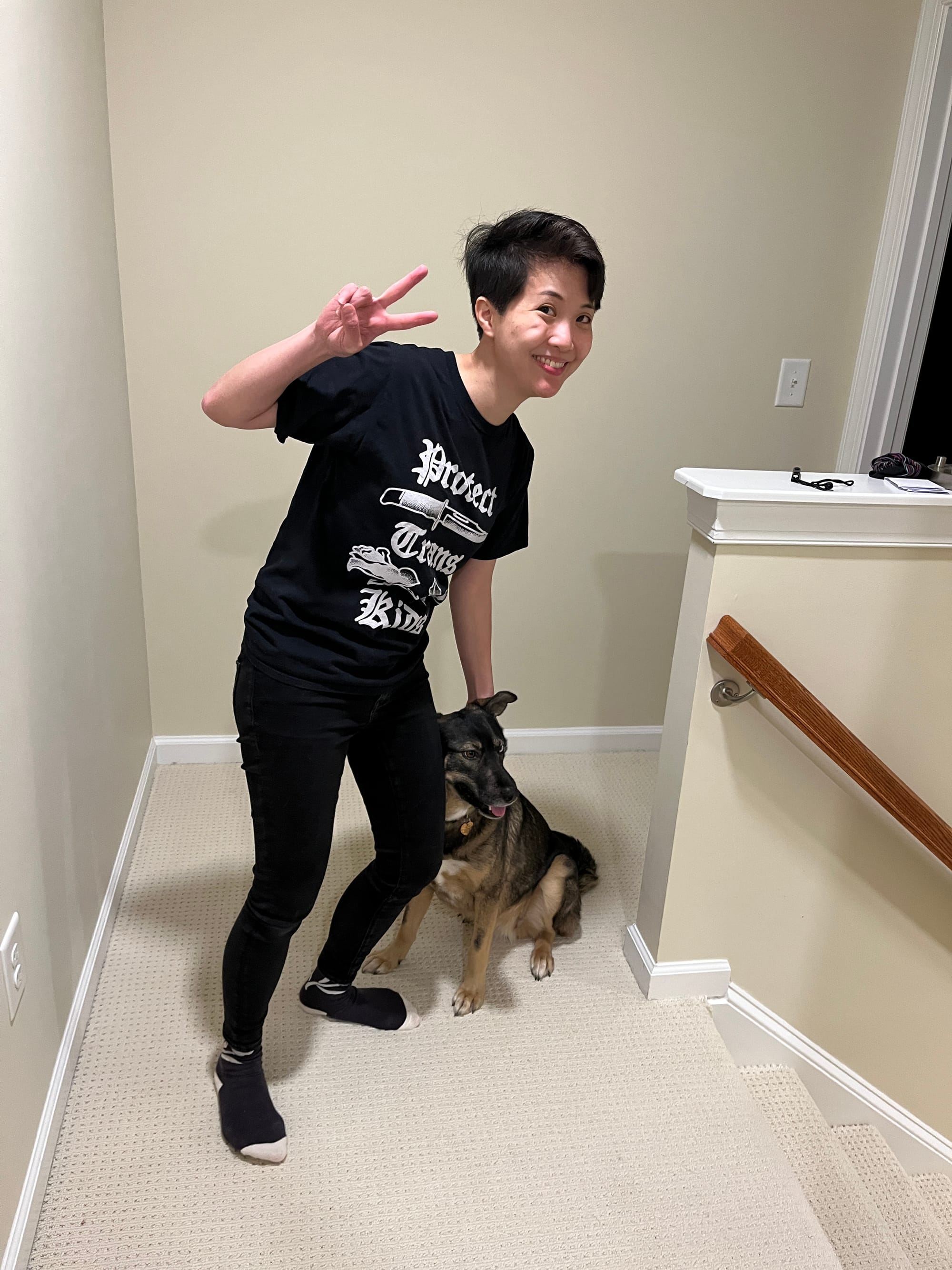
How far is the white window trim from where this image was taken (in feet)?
7.73

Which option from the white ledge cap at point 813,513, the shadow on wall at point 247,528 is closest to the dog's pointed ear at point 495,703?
the white ledge cap at point 813,513

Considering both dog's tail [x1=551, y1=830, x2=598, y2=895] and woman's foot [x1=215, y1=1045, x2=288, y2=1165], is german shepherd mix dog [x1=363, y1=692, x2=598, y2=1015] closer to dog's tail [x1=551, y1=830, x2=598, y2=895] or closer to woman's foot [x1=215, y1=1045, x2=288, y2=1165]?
dog's tail [x1=551, y1=830, x2=598, y2=895]

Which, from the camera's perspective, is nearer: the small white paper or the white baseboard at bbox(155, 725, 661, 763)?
the small white paper

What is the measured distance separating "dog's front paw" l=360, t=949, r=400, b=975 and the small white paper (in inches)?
54.1

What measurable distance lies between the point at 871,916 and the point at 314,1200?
1.24 metres

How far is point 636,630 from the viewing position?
9.33 feet

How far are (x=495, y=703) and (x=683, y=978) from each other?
2.45ft

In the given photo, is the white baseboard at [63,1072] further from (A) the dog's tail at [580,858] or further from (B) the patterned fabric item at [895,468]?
(B) the patterned fabric item at [895,468]

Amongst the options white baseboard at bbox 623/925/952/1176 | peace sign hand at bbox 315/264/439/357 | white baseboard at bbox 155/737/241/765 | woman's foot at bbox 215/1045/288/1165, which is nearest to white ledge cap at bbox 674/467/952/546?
peace sign hand at bbox 315/264/439/357

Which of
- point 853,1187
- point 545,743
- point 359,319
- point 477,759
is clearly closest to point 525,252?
point 359,319

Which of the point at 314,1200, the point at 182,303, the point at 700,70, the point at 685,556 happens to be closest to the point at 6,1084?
the point at 314,1200

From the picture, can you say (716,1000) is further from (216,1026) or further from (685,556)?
(685,556)

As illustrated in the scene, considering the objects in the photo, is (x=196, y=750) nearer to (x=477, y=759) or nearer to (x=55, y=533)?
(x=55, y=533)

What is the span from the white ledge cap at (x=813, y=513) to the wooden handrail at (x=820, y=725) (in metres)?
0.18
